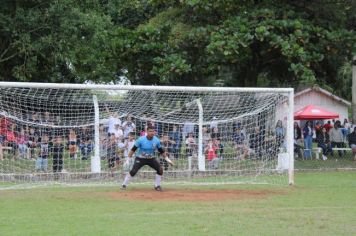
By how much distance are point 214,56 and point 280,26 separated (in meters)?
2.73

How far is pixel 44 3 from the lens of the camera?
82.9 ft

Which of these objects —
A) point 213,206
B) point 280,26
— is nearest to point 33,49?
point 280,26

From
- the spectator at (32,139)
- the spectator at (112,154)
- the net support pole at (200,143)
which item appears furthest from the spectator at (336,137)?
the spectator at (32,139)

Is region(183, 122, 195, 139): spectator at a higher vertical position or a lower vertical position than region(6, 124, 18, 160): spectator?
higher

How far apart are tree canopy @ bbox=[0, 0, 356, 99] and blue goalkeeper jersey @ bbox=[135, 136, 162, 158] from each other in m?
7.19

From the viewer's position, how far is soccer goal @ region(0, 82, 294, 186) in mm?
19844

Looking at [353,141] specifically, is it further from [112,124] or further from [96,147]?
[96,147]

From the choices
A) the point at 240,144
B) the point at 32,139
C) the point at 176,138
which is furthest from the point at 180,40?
the point at 32,139

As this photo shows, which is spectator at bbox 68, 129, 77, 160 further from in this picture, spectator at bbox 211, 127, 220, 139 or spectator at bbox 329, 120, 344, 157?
spectator at bbox 329, 120, 344, 157

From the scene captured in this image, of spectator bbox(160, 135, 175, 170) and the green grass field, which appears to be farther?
spectator bbox(160, 135, 175, 170)

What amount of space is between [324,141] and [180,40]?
7.68m

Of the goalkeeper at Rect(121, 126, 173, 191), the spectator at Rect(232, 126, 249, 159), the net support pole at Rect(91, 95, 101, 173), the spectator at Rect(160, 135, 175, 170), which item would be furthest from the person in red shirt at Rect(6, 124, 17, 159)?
the spectator at Rect(232, 126, 249, 159)

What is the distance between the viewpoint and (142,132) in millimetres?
22688

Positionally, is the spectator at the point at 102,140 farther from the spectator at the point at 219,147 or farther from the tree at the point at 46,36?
the tree at the point at 46,36
